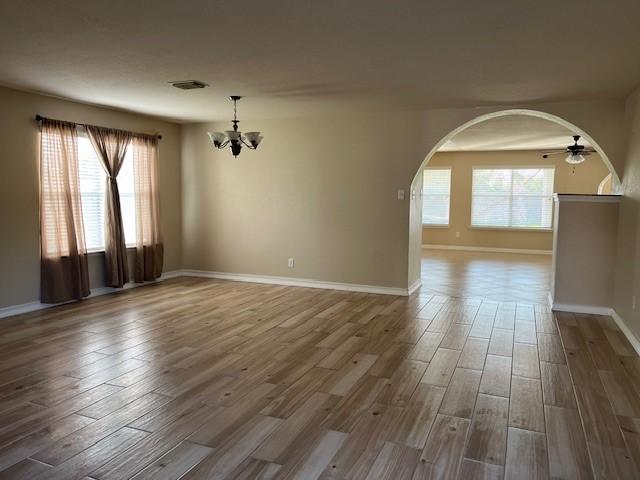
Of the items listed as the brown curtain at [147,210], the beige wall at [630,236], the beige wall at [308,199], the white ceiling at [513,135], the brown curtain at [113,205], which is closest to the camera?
the beige wall at [630,236]

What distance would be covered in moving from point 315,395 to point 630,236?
3504 millimetres

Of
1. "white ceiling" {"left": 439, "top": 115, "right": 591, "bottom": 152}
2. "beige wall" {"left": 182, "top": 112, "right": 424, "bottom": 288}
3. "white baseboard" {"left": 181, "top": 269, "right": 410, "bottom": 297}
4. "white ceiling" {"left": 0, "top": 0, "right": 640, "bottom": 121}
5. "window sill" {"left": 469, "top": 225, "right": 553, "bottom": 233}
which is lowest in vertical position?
"white baseboard" {"left": 181, "top": 269, "right": 410, "bottom": 297}

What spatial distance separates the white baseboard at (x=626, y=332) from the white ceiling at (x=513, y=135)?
109 inches

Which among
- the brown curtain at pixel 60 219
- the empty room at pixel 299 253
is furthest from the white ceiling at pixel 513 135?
the brown curtain at pixel 60 219

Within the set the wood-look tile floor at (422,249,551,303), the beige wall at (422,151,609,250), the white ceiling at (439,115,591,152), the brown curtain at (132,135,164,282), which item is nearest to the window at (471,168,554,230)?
the beige wall at (422,151,609,250)

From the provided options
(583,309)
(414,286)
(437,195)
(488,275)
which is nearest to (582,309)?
(583,309)

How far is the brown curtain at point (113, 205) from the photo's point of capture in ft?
19.6

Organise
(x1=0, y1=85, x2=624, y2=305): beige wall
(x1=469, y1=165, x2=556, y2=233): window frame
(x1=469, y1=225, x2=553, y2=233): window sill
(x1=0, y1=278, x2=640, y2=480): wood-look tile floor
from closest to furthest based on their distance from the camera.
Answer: (x1=0, y1=278, x2=640, y2=480): wood-look tile floor < (x1=0, y1=85, x2=624, y2=305): beige wall < (x1=469, y1=165, x2=556, y2=233): window frame < (x1=469, y1=225, x2=553, y2=233): window sill

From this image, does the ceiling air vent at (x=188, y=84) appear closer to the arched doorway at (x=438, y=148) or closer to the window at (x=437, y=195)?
the arched doorway at (x=438, y=148)

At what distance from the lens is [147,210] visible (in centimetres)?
672

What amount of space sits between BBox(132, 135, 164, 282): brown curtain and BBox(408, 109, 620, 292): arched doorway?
11.9 feet

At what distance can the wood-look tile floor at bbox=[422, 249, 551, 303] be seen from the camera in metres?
6.39

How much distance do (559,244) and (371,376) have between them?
3.21 meters

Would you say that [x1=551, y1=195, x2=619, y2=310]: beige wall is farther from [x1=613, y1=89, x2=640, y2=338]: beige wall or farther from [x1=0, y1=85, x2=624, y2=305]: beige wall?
[x1=0, y1=85, x2=624, y2=305]: beige wall
